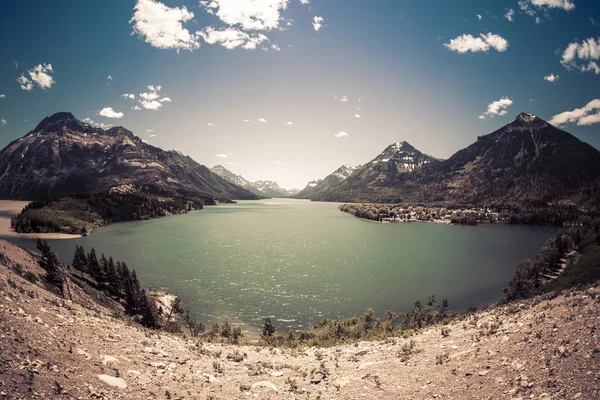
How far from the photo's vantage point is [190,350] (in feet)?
71.7

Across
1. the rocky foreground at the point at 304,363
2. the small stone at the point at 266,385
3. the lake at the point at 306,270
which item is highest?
the rocky foreground at the point at 304,363

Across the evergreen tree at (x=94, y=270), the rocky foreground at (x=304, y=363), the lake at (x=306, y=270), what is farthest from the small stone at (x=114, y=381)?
the evergreen tree at (x=94, y=270)

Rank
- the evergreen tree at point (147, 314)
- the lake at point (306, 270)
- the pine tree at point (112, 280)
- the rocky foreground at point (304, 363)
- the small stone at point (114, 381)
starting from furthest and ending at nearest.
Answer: the lake at point (306, 270) → the pine tree at point (112, 280) → the evergreen tree at point (147, 314) → the small stone at point (114, 381) → the rocky foreground at point (304, 363)

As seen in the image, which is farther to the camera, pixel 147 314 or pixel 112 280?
pixel 112 280

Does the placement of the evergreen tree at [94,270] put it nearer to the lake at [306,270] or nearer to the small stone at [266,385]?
the lake at [306,270]

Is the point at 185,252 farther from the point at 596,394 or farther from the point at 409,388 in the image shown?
the point at 596,394

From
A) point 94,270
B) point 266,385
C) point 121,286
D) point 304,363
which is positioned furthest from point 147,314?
point 266,385

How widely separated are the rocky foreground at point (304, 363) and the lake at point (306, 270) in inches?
1344

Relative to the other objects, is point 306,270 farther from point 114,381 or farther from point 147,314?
point 114,381

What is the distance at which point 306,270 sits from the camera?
8756cm

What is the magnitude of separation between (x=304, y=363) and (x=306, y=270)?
65.4m

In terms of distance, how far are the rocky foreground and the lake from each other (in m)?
34.1

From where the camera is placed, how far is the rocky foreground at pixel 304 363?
39.3 feet

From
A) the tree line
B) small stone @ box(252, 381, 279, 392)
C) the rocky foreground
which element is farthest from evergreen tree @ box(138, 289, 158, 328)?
small stone @ box(252, 381, 279, 392)
